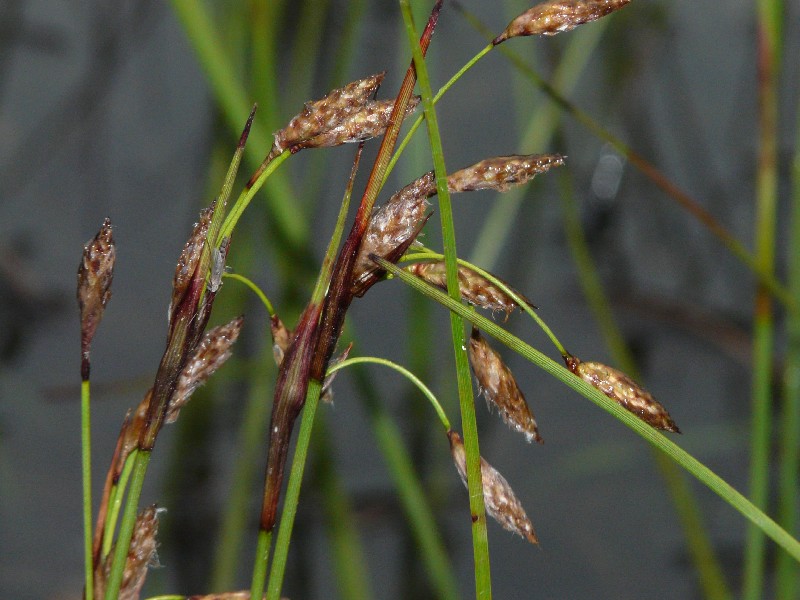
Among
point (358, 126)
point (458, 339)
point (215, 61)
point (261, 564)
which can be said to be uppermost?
point (215, 61)

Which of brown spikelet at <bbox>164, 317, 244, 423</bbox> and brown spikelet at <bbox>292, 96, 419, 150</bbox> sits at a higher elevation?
brown spikelet at <bbox>292, 96, 419, 150</bbox>

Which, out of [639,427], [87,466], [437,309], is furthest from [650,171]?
[437,309]

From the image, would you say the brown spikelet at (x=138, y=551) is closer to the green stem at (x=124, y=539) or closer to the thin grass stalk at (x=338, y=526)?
the green stem at (x=124, y=539)

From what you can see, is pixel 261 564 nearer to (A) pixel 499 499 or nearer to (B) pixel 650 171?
(A) pixel 499 499

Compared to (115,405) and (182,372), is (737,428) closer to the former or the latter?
(115,405)

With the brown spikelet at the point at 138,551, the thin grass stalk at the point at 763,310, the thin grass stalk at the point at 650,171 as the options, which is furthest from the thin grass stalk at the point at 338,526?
the brown spikelet at the point at 138,551

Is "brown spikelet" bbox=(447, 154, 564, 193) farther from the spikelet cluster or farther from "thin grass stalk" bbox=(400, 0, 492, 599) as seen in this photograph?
the spikelet cluster

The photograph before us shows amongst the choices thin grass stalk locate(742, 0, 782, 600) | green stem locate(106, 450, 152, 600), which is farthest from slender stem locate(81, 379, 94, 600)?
thin grass stalk locate(742, 0, 782, 600)
